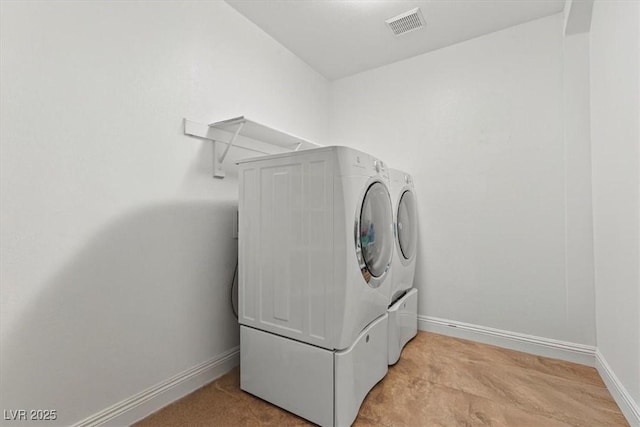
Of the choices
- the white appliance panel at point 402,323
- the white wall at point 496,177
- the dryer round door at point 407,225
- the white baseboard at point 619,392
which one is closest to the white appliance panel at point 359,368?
the white appliance panel at point 402,323

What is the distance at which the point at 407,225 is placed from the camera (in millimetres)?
2412

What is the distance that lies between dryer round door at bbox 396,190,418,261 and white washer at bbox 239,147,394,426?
19.2 inches

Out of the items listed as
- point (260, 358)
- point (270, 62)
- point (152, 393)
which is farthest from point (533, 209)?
point (152, 393)

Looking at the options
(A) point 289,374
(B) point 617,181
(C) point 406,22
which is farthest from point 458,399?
(C) point 406,22

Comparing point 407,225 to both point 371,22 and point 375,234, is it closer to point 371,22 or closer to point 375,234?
point 375,234

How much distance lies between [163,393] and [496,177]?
2.69 metres

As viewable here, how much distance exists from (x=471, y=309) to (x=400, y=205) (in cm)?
107

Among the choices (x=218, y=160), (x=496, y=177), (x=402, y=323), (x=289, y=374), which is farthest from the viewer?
(x=496, y=177)

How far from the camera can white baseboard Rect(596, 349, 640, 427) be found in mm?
1382

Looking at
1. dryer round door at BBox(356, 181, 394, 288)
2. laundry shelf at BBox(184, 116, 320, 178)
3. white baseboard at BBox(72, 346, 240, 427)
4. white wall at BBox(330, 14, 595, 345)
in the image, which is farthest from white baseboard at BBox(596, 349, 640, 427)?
laundry shelf at BBox(184, 116, 320, 178)

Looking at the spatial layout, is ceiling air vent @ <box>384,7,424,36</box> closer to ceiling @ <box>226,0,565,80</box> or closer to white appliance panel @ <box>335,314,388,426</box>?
ceiling @ <box>226,0,565,80</box>

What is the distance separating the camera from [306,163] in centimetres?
148

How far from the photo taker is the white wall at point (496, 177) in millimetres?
2164

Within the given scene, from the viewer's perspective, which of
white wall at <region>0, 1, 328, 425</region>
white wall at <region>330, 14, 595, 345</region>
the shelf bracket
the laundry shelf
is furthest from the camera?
white wall at <region>330, 14, 595, 345</region>
